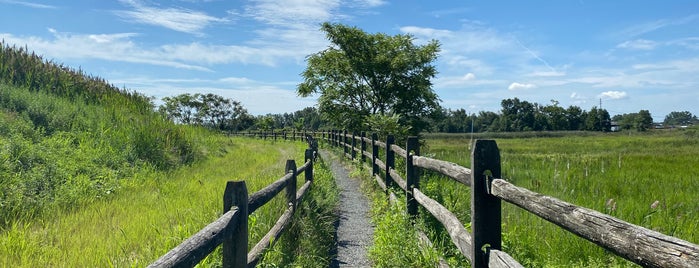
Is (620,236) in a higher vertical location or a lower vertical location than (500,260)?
higher

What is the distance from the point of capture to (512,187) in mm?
2902

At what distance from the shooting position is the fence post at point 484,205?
3.28m

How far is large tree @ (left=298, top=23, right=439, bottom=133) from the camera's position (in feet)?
89.6

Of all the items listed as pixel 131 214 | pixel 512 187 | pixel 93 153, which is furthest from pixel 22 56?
pixel 512 187

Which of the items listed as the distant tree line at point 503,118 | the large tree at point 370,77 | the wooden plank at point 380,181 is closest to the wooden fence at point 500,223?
the wooden plank at point 380,181

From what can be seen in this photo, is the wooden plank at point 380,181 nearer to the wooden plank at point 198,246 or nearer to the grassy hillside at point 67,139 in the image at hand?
the grassy hillside at point 67,139

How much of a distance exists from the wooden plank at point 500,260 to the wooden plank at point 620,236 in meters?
0.36

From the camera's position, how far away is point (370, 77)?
92.0 feet

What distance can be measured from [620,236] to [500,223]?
4.83 feet

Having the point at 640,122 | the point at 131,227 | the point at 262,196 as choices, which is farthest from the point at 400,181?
the point at 640,122

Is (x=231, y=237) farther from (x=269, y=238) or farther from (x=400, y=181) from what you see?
(x=400, y=181)

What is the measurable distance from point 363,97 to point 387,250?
23.4 metres

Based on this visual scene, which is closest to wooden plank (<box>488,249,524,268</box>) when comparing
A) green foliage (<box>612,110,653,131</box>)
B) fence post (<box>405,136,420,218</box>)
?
fence post (<box>405,136,420,218</box>)

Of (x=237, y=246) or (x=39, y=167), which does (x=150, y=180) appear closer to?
(x=39, y=167)
